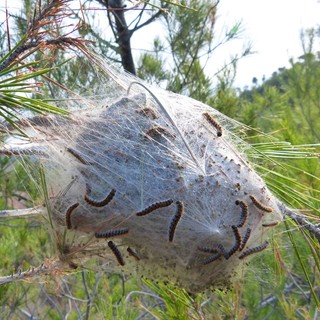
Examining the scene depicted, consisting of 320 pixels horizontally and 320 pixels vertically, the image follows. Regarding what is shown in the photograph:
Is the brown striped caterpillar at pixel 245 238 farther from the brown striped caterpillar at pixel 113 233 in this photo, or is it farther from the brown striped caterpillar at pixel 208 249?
the brown striped caterpillar at pixel 113 233

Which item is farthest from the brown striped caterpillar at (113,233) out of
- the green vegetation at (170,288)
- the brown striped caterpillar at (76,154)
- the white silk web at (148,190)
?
the green vegetation at (170,288)

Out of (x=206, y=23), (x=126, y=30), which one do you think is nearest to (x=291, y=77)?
(x=206, y=23)

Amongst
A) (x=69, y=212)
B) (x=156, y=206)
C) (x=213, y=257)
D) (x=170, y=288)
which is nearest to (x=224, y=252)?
(x=213, y=257)

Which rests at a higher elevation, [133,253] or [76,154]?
[76,154]

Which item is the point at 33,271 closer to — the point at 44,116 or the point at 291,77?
the point at 44,116

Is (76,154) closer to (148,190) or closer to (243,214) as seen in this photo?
(148,190)

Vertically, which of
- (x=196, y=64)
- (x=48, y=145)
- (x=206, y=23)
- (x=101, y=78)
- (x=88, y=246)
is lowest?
(x=88, y=246)

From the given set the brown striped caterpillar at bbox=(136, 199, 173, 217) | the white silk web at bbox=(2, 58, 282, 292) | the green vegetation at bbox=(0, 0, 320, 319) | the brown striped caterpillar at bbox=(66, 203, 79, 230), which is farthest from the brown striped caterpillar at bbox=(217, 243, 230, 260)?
the green vegetation at bbox=(0, 0, 320, 319)

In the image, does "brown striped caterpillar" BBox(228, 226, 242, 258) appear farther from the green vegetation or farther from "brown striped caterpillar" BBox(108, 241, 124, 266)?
the green vegetation
